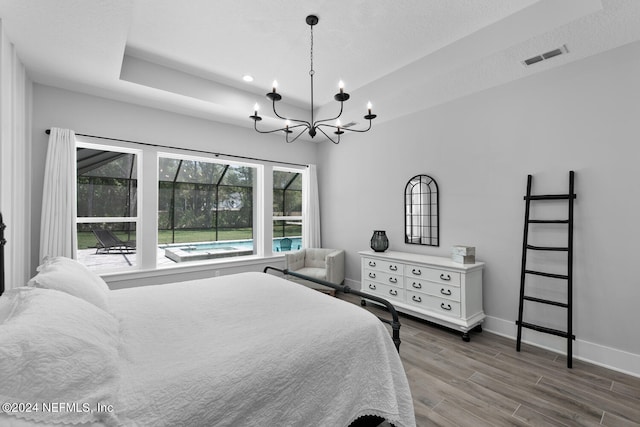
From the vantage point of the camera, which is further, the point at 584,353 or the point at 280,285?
the point at 584,353

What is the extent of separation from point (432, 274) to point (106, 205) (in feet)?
13.1

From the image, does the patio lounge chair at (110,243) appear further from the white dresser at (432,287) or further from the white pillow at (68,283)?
the white dresser at (432,287)

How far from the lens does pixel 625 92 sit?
7.97 ft

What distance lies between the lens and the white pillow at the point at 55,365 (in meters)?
0.85

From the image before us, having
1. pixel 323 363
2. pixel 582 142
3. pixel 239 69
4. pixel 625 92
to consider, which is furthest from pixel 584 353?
pixel 239 69

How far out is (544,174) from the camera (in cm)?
286

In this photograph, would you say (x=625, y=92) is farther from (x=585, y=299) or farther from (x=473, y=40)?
(x=585, y=299)

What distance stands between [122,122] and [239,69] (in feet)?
5.28

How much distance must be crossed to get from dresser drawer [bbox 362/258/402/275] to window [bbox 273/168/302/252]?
5.78 ft

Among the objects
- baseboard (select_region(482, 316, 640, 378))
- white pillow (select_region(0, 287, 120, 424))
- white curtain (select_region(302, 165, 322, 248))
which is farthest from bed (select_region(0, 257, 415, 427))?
Result: white curtain (select_region(302, 165, 322, 248))

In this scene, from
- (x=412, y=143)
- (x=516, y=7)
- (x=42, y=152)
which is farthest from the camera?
(x=412, y=143)

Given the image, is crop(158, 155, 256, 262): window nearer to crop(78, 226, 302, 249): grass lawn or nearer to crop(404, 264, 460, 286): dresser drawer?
crop(78, 226, 302, 249): grass lawn

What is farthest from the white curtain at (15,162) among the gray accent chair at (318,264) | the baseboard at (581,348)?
the baseboard at (581,348)

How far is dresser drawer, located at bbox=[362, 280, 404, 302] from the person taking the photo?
362 cm
